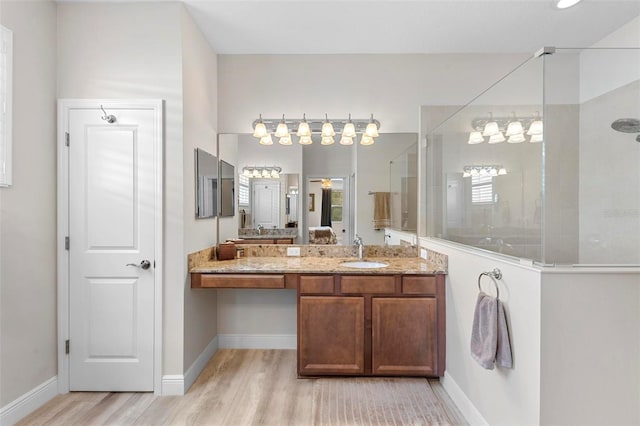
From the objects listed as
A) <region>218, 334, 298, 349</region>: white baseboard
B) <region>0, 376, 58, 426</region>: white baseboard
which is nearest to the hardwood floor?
<region>0, 376, 58, 426</region>: white baseboard

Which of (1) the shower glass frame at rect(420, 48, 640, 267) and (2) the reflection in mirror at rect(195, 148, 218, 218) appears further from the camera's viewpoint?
(2) the reflection in mirror at rect(195, 148, 218, 218)

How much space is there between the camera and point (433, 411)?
90.9 inches

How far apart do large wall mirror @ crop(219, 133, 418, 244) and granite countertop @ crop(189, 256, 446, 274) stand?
282 mm

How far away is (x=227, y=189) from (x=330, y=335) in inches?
63.8

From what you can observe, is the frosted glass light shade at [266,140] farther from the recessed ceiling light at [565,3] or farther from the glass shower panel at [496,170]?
the recessed ceiling light at [565,3]

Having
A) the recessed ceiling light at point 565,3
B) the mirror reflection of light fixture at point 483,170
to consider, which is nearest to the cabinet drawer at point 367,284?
the mirror reflection of light fixture at point 483,170

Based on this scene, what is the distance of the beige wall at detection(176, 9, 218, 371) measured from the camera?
2570 mm

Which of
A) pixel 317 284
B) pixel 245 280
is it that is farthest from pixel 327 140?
pixel 245 280

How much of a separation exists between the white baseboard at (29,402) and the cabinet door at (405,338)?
2.27 metres

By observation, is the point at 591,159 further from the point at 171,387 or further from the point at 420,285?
the point at 171,387

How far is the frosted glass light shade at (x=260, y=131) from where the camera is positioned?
3262 millimetres

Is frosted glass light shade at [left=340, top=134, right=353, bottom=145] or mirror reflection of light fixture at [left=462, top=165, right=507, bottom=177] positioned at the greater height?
frosted glass light shade at [left=340, top=134, right=353, bottom=145]

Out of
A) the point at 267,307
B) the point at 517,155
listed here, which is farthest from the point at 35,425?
the point at 517,155

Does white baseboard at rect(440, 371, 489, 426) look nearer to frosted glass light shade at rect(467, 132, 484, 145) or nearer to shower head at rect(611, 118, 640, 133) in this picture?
frosted glass light shade at rect(467, 132, 484, 145)
